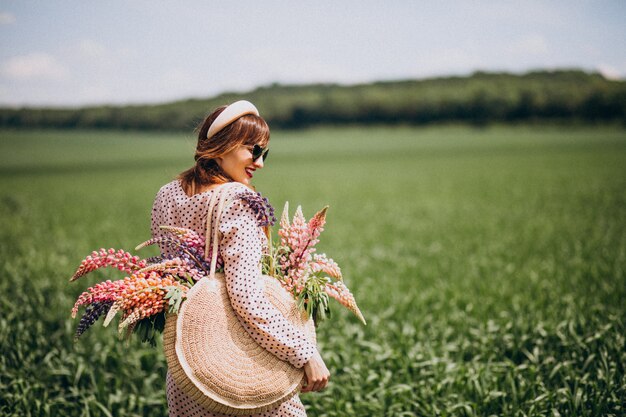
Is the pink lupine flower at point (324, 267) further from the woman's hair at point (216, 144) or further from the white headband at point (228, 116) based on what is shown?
the white headband at point (228, 116)

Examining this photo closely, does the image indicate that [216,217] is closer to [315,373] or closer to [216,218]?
[216,218]

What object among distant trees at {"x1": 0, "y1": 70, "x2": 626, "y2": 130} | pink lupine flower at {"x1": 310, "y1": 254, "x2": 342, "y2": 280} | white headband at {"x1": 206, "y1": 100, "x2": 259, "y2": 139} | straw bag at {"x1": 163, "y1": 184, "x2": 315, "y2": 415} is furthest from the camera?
distant trees at {"x1": 0, "y1": 70, "x2": 626, "y2": 130}

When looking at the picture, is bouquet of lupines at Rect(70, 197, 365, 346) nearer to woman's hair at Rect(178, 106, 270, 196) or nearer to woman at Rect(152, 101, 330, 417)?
woman at Rect(152, 101, 330, 417)

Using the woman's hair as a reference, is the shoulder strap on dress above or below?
below

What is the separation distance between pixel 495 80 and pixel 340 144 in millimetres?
60550

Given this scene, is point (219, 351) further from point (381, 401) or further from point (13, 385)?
point (13, 385)

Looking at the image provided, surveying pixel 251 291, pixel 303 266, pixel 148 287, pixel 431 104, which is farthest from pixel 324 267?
pixel 431 104

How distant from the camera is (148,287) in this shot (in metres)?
2.18

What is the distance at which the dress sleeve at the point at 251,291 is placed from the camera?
212 centimetres

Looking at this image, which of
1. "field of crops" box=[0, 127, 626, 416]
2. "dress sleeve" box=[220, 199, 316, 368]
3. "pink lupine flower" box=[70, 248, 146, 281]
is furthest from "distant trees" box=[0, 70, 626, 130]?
"dress sleeve" box=[220, 199, 316, 368]

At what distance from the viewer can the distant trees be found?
79.9 meters

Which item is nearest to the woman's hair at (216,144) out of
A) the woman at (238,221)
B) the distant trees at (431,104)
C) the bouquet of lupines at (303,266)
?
the woman at (238,221)

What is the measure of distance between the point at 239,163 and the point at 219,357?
Result: 38.7 inches

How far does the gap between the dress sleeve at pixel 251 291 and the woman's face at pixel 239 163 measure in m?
0.28
